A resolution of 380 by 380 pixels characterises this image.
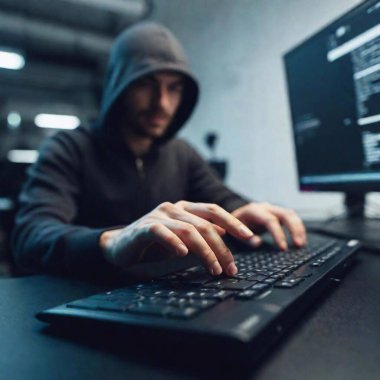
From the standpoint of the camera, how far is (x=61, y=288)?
0.50 m

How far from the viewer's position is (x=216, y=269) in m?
0.43

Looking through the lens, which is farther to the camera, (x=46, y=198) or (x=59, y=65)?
(x=59, y=65)

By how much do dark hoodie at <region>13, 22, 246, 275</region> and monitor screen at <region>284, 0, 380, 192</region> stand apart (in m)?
0.26

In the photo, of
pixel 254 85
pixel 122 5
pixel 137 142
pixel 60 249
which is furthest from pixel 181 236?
pixel 122 5

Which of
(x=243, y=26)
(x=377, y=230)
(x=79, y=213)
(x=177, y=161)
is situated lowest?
(x=377, y=230)

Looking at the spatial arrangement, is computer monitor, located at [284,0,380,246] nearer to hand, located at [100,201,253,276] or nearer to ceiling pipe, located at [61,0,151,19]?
hand, located at [100,201,253,276]

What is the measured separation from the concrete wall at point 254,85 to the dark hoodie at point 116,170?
0.57 meters

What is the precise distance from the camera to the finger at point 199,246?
0.43 m

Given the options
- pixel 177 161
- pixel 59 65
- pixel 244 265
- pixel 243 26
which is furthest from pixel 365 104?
pixel 59 65

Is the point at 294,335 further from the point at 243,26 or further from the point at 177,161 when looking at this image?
the point at 243,26

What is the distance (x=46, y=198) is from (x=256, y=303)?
2.35ft

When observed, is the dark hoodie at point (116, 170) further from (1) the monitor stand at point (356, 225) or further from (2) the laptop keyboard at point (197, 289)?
(2) the laptop keyboard at point (197, 289)

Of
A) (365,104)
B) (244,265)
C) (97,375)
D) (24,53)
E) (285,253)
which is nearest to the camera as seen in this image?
(97,375)

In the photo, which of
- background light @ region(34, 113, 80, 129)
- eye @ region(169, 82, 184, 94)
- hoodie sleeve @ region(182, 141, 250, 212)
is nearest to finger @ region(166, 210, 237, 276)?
hoodie sleeve @ region(182, 141, 250, 212)
